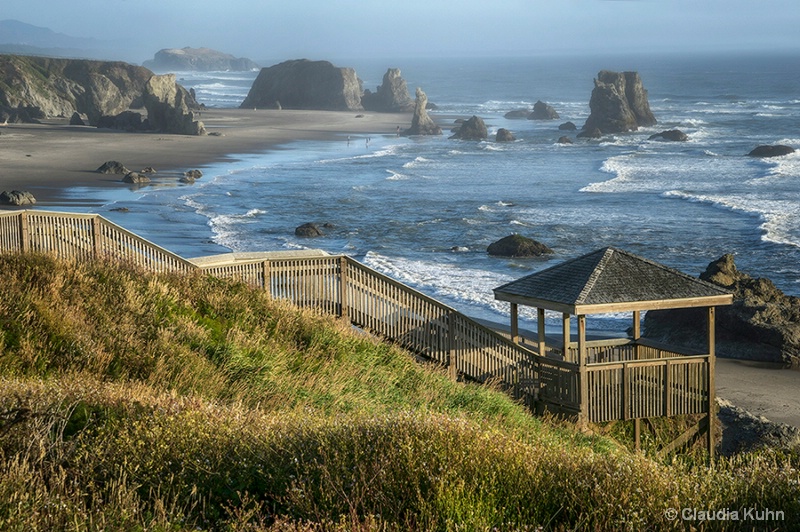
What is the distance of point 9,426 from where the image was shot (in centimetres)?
762

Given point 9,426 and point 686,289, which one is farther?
point 686,289

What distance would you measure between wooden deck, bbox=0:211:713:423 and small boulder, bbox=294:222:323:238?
81.0 feet

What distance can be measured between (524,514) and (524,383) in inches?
337

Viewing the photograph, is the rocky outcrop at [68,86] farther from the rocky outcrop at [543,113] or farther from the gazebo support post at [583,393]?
the gazebo support post at [583,393]

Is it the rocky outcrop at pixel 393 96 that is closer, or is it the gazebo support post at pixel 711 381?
the gazebo support post at pixel 711 381

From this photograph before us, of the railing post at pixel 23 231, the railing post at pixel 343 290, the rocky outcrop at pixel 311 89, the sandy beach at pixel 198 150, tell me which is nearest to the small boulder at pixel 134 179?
the sandy beach at pixel 198 150

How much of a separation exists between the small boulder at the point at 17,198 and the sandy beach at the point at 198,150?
0.47 metres

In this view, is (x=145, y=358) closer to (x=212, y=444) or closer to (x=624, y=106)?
(x=212, y=444)

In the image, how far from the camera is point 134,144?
7794 cm

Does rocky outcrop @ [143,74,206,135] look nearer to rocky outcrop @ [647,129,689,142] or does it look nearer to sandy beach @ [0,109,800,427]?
sandy beach @ [0,109,800,427]

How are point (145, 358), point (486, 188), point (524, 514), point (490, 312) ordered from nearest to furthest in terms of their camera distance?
1. point (524, 514)
2. point (145, 358)
3. point (490, 312)
4. point (486, 188)

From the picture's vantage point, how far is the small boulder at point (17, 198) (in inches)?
1770

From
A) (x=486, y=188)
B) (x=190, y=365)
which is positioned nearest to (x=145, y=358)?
(x=190, y=365)

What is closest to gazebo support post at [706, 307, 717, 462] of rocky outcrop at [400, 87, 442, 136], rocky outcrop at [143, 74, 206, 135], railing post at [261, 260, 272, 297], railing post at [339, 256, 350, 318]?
railing post at [339, 256, 350, 318]
